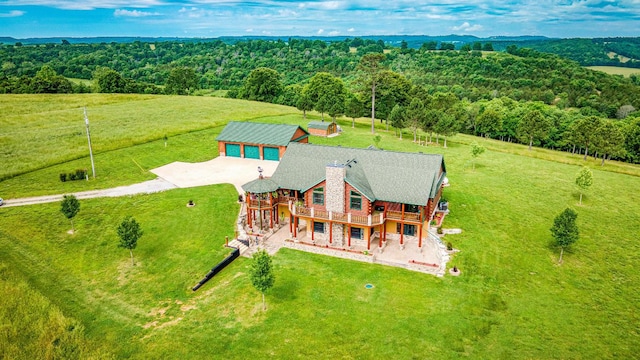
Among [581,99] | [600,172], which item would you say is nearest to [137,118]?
[600,172]

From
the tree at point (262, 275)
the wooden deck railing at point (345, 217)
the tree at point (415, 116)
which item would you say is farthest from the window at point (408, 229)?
the tree at point (415, 116)

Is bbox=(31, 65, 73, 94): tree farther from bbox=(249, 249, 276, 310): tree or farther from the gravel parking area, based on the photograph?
bbox=(249, 249, 276, 310): tree

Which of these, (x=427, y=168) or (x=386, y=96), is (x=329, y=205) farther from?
(x=386, y=96)

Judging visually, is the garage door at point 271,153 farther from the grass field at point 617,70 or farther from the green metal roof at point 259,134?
the grass field at point 617,70

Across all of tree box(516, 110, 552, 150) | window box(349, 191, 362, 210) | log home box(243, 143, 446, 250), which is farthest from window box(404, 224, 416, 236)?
tree box(516, 110, 552, 150)

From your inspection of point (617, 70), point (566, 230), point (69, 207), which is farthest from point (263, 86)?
point (617, 70)
